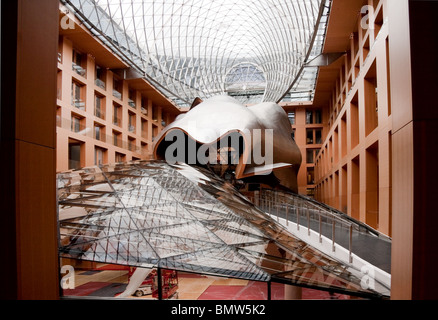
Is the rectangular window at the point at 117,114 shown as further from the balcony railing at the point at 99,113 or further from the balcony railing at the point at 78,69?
the balcony railing at the point at 78,69

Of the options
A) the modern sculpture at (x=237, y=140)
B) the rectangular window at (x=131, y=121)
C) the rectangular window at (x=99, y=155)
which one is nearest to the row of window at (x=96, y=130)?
the rectangular window at (x=99, y=155)

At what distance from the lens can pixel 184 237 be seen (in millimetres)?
Result: 9328

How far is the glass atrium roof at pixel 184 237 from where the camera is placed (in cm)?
765

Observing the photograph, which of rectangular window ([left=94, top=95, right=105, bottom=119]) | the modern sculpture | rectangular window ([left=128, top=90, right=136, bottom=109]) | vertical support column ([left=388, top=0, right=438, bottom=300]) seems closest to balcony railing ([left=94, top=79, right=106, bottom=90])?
rectangular window ([left=94, top=95, right=105, bottom=119])

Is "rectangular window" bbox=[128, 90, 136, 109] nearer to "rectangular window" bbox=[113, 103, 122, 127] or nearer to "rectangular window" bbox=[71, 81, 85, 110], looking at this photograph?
"rectangular window" bbox=[113, 103, 122, 127]

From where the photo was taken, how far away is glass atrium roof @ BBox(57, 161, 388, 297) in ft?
25.1

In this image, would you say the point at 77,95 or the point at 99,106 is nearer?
the point at 77,95

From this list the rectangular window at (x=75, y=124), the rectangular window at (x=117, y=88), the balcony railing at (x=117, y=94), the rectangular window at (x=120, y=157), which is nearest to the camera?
the rectangular window at (x=75, y=124)

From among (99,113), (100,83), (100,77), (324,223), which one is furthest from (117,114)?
(324,223)

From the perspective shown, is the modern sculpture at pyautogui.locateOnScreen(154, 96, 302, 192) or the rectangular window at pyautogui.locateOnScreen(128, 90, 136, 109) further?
the rectangular window at pyautogui.locateOnScreen(128, 90, 136, 109)

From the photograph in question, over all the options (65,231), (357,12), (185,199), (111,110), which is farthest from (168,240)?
(111,110)

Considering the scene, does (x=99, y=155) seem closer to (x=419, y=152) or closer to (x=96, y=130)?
(x=96, y=130)
